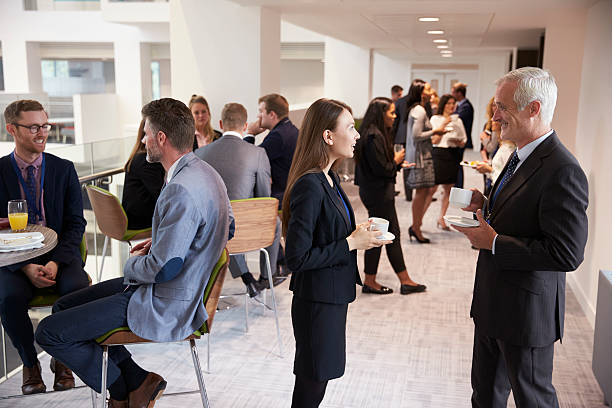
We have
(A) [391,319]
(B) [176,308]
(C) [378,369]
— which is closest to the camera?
(B) [176,308]

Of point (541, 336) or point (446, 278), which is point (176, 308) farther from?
point (446, 278)

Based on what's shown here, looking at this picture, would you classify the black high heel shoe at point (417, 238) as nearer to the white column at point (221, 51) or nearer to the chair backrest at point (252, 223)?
the white column at point (221, 51)

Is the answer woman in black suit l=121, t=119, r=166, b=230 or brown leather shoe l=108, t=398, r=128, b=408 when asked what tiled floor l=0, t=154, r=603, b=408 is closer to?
brown leather shoe l=108, t=398, r=128, b=408

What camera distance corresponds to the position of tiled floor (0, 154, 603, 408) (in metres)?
3.09

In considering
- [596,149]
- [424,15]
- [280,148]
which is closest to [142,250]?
[280,148]

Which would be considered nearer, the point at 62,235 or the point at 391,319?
the point at 62,235

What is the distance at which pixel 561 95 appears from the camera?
20.4 feet

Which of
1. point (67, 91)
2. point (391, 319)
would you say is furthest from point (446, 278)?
point (67, 91)

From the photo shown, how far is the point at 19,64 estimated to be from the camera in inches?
715

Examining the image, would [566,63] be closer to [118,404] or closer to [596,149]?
[596,149]

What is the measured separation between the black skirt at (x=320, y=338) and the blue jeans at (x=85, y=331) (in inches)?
28.2

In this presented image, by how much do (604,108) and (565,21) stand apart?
239cm

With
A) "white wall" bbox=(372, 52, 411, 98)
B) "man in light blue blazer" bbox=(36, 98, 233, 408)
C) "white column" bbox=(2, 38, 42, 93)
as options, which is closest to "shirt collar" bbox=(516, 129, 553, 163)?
"man in light blue blazer" bbox=(36, 98, 233, 408)

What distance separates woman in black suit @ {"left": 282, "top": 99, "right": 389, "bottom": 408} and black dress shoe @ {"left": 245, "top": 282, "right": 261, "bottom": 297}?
6.62 feet
